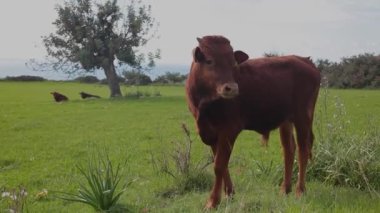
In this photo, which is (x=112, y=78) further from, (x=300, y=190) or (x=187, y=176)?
(x=300, y=190)

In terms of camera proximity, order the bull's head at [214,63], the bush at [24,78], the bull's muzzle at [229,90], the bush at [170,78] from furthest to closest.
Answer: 1. the bush at [24,78]
2. the bush at [170,78]
3. the bull's head at [214,63]
4. the bull's muzzle at [229,90]

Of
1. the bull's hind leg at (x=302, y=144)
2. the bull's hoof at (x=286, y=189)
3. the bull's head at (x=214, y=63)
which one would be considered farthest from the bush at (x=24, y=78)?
the bull's head at (x=214, y=63)

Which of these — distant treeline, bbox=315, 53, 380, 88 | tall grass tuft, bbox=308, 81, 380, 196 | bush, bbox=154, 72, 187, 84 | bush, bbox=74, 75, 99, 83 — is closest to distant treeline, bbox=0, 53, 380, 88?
distant treeline, bbox=315, 53, 380, 88

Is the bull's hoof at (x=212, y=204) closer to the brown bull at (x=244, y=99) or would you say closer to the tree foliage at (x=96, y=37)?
the brown bull at (x=244, y=99)

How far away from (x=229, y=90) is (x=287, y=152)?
216 cm

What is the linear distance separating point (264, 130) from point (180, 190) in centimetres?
154

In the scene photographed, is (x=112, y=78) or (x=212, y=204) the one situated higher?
(x=112, y=78)

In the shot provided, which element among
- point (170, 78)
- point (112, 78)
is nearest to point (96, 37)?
point (112, 78)

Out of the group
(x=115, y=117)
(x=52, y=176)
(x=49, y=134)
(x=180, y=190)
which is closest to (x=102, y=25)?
(x=115, y=117)

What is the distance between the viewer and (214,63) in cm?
553

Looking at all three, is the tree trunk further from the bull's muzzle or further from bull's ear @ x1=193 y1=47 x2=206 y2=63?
the bull's muzzle

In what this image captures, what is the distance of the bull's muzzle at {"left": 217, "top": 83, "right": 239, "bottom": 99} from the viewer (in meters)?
5.21

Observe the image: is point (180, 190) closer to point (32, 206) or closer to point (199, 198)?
point (199, 198)

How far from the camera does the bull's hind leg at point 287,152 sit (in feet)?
22.6
